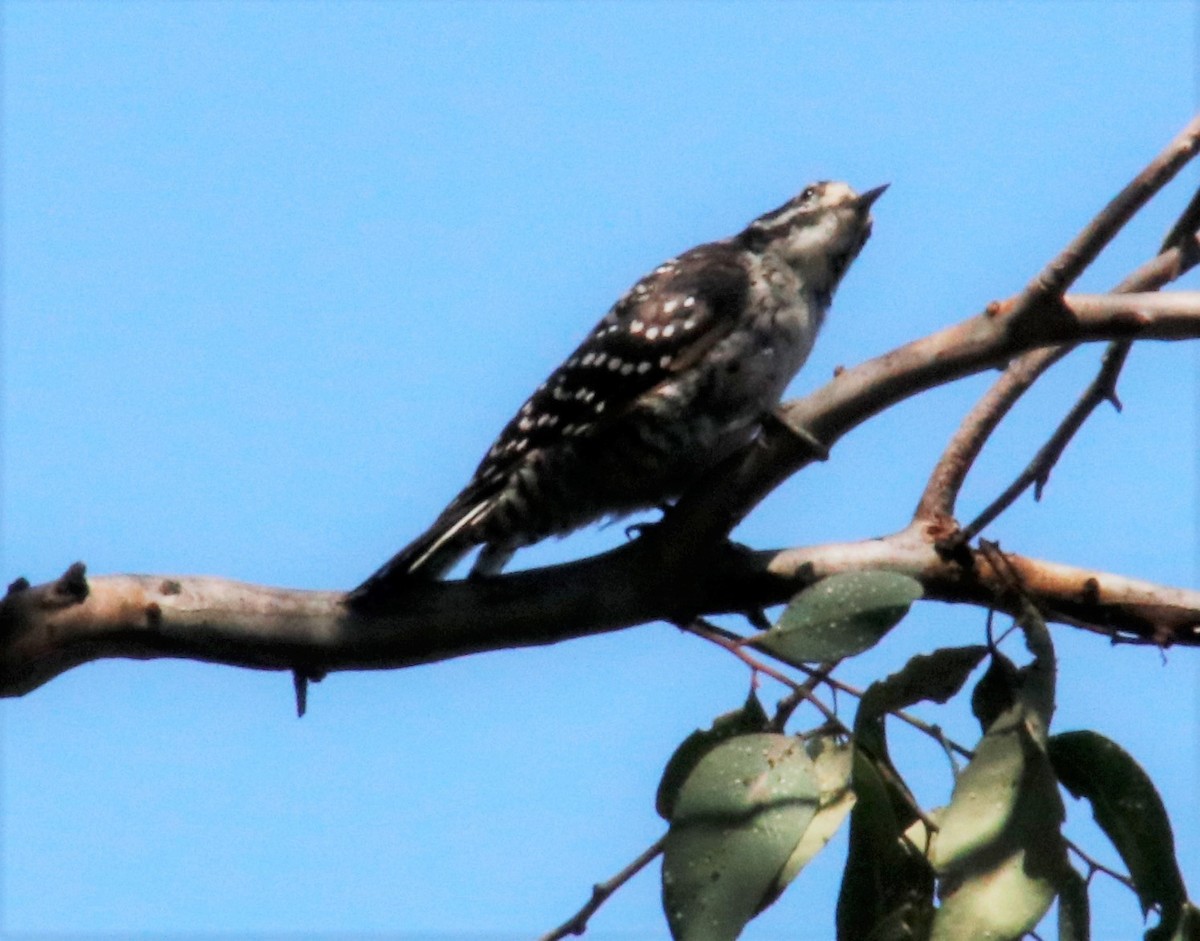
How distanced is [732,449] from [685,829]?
1.63 m

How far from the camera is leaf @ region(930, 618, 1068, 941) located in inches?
91.7

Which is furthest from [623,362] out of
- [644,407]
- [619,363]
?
[644,407]

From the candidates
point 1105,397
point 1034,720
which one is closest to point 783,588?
point 1034,720

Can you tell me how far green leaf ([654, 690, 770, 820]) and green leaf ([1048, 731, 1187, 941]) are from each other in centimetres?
43

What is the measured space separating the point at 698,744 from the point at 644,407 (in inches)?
50.8

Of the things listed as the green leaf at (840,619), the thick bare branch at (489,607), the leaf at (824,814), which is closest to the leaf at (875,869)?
the leaf at (824,814)

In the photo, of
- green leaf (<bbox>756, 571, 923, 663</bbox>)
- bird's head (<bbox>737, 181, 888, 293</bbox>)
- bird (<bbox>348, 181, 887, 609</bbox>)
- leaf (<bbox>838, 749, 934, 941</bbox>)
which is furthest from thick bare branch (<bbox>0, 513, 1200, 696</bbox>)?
bird's head (<bbox>737, 181, 888, 293</bbox>)

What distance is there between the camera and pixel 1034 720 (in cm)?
255

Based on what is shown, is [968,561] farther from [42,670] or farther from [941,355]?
[42,670]

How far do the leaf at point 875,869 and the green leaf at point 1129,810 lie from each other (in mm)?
282

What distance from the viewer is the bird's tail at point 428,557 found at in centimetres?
286

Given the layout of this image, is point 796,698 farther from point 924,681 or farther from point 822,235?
point 822,235

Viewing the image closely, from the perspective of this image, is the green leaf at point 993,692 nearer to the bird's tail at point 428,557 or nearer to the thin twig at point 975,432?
the thin twig at point 975,432

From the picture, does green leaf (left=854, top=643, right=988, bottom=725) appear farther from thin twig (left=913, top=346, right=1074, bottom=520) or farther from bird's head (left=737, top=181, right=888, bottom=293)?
bird's head (left=737, top=181, right=888, bottom=293)
